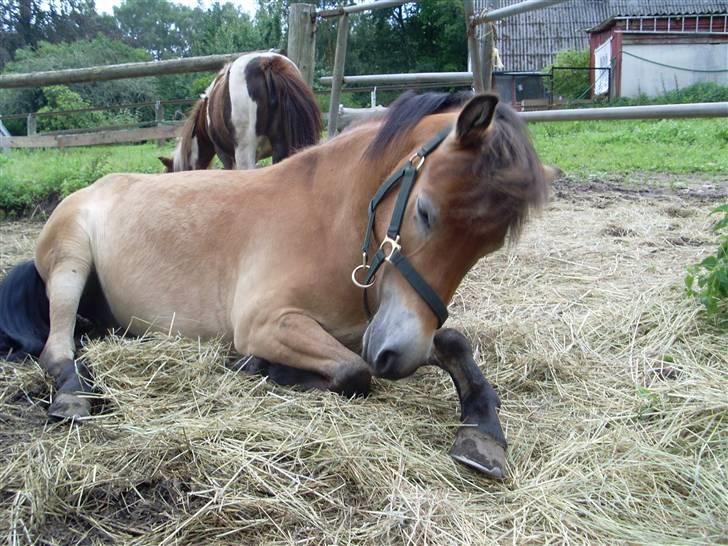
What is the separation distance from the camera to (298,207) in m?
2.98

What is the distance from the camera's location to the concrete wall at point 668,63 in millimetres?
23203

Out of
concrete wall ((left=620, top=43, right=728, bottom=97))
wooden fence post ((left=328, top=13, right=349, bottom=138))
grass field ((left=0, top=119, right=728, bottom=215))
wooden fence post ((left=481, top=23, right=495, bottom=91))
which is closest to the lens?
wooden fence post ((left=481, top=23, right=495, bottom=91))

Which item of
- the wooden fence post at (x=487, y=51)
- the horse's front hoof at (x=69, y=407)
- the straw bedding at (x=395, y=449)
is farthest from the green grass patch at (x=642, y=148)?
the horse's front hoof at (x=69, y=407)

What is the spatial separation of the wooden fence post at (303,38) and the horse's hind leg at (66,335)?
11.2 feet

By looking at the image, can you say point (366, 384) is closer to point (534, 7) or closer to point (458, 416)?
point (458, 416)

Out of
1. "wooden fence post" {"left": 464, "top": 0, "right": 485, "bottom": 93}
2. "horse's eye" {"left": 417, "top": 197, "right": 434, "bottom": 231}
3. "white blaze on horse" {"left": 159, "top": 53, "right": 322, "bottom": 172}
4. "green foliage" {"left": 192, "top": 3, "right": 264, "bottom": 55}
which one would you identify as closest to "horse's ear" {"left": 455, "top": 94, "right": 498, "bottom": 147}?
"horse's eye" {"left": 417, "top": 197, "right": 434, "bottom": 231}

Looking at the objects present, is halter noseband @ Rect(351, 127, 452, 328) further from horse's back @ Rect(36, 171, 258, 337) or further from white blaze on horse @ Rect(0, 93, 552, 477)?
horse's back @ Rect(36, 171, 258, 337)

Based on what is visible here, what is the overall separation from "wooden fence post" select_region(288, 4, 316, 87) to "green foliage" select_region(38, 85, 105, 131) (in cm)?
1727

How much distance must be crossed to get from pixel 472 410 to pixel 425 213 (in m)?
0.72

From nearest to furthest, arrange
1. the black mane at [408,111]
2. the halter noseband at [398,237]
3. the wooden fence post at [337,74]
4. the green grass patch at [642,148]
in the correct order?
the halter noseband at [398,237] → the black mane at [408,111] → the wooden fence post at [337,74] → the green grass patch at [642,148]

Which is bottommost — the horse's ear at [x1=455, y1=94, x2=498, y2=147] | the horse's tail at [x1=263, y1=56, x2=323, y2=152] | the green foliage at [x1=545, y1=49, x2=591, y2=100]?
the horse's ear at [x1=455, y1=94, x2=498, y2=147]

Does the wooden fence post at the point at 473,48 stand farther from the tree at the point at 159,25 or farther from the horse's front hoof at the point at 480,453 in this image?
the tree at the point at 159,25

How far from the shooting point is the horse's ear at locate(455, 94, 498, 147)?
85.4 inches

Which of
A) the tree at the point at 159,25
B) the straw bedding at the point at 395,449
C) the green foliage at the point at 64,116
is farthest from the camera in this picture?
the tree at the point at 159,25
